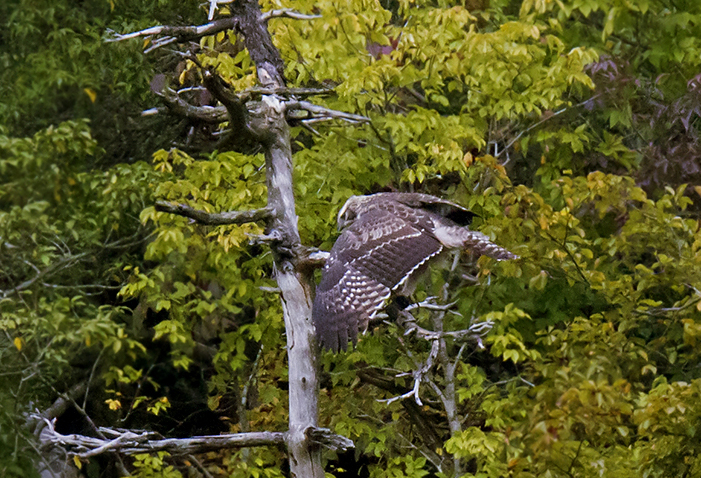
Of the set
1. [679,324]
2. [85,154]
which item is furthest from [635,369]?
[85,154]

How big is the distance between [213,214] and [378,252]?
0.63m

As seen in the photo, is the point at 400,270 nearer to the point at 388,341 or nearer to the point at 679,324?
the point at 388,341

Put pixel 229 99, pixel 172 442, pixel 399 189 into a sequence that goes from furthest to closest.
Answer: pixel 399 189
pixel 172 442
pixel 229 99

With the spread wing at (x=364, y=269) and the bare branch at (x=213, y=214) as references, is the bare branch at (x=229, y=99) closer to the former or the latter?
the bare branch at (x=213, y=214)

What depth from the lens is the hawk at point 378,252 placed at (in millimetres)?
2811

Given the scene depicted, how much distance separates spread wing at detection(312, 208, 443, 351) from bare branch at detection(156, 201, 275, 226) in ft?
0.97

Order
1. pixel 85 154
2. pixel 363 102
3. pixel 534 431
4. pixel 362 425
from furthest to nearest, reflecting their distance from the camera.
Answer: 1. pixel 85 154
2. pixel 362 425
3. pixel 363 102
4. pixel 534 431

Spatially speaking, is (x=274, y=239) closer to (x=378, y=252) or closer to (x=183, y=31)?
(x=378, y=252)

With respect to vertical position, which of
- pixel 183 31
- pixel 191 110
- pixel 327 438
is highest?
pixel 183 31

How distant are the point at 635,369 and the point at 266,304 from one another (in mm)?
1976

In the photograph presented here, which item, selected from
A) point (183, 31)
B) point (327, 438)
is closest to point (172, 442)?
point (327, 438)

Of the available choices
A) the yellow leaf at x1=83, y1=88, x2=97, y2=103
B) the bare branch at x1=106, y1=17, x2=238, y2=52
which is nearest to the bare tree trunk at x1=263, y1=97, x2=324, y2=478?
the bare branch at x1=106, y1=17, x2=238, y2=52

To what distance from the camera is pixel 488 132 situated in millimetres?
4414

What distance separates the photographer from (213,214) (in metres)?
2.76
